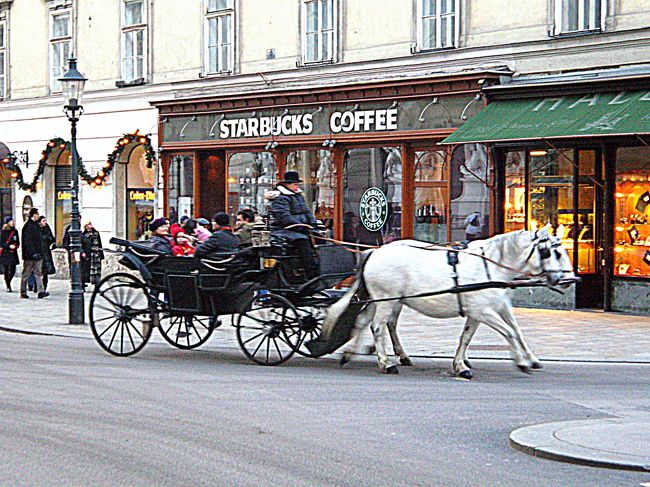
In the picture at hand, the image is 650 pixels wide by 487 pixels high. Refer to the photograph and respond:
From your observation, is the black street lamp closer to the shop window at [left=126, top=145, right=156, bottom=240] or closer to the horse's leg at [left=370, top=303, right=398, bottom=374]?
Result: the horse's leg at [left=370, top=303, right=398, bottom=374]

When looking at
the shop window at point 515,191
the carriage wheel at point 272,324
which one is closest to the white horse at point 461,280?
the carriage wheel at point 272,324

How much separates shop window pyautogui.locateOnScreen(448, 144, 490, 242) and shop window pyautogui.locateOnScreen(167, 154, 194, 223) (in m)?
7.81

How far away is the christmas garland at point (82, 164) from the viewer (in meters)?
28.7

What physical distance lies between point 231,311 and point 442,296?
2822 mm

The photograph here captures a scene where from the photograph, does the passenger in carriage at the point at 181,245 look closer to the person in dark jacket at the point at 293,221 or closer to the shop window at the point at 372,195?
the person in dark jacket at the point at 293,221

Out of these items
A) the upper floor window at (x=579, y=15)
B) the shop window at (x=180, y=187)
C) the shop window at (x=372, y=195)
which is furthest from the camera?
the shop window at (x=180, y=187)

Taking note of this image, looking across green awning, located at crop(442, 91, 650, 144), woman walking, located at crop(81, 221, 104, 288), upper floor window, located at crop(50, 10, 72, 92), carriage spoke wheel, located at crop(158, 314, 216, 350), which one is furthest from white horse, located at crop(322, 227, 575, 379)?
upper floor window, located at crop(50, 10, 72, 92)

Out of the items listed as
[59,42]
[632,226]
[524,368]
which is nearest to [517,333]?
[524,368]

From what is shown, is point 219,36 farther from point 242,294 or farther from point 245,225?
point 242,294

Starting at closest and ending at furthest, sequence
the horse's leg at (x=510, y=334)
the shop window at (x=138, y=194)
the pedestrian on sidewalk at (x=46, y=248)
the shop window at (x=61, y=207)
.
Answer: the horse's leg at (x=510, y=334), the pedestrian on sidewalk at (x=46, y=248), the shop window at (x=138, y=194), the shop window at (x=61, y=207)

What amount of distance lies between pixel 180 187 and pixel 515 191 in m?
9.53

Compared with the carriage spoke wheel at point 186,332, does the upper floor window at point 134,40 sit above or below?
above

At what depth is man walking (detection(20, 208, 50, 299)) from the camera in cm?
2470

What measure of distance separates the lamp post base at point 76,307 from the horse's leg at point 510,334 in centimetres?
876
